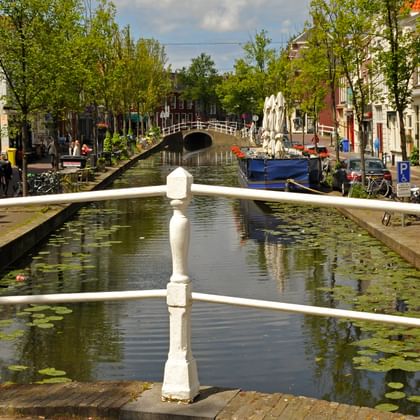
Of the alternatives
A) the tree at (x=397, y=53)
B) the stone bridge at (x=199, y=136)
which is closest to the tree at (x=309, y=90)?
the tree at (x=397, y=53)

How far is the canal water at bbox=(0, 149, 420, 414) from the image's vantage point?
7449 millimetres

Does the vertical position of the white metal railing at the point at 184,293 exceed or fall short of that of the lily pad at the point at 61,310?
it exceeds it

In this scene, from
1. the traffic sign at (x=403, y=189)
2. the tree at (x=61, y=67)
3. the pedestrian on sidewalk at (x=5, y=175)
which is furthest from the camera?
the pedestrian on sidewalk at (x=5, y=175)

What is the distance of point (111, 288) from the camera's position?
1197 cm

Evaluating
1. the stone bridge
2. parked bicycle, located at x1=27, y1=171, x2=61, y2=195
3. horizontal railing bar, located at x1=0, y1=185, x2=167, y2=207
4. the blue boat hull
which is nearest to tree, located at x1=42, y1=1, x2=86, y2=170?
parked bicycle, located at x1=27, y1=171, x2=61, y2=195

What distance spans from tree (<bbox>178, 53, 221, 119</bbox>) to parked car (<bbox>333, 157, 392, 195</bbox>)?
112 metres

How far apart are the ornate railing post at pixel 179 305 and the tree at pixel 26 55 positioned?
18.3m

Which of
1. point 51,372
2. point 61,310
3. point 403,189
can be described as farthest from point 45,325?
point 403,189

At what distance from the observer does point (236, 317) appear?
32.3ft

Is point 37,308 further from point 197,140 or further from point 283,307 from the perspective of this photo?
point 197,140

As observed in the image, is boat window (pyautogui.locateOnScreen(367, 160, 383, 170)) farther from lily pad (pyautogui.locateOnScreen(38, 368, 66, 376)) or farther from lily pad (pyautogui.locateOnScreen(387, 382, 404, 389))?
lily pad (pyautogui.locateOnScreen(38, 368, 66, 376))

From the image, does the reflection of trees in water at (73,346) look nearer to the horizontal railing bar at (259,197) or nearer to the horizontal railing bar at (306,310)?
the horizontal railing bar at (259,197)

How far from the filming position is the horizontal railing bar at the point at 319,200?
4.25 meters

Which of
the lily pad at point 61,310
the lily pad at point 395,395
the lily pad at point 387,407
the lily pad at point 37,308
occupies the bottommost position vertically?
the lily pad at point 387,407
